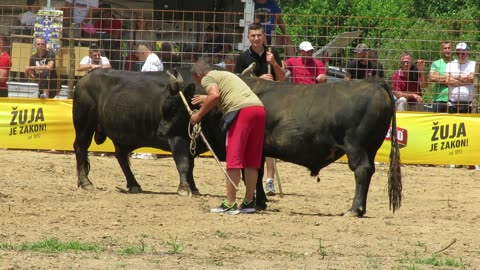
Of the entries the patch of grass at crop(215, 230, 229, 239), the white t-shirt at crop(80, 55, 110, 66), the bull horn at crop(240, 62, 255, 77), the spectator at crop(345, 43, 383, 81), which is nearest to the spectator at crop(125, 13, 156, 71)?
the white t-shirt at crop(80, 55, 110, 66)

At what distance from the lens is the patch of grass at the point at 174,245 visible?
9.83m

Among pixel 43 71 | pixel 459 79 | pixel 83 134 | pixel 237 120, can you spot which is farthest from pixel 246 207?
pixel 43 71

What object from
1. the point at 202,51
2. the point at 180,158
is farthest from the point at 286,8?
the point at 180,158

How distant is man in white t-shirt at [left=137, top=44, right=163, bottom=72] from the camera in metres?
19.9

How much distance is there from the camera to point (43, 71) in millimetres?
20703

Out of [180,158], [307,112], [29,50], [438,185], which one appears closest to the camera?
[307,112]

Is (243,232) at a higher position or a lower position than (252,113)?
lower

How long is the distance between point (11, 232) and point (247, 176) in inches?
114

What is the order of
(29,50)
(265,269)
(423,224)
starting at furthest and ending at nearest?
1. (29,50)
2. (423,224)
3. (265,269)

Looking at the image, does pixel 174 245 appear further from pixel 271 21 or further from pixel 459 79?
pixel 459 79

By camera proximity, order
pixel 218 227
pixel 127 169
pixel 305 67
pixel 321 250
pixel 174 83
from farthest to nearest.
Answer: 1. pixel 305 67
2. pixel 127 169
3. pixel 174 83
4. pixel 218 227
5. pixel 321 250

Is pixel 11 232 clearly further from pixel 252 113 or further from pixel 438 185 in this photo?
pixel 438 185

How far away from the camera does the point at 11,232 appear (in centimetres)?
1077

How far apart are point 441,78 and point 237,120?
829 cm
